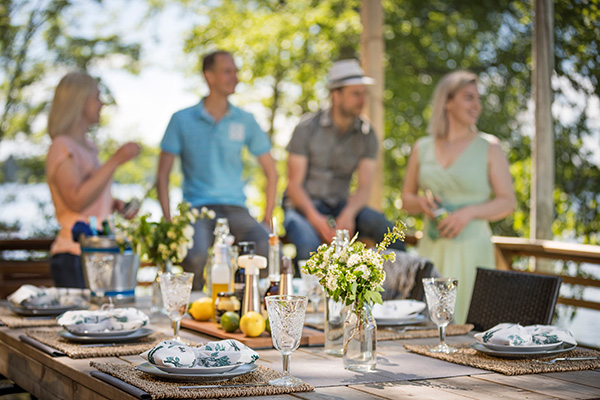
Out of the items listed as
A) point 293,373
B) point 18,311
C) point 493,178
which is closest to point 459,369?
point 293,373

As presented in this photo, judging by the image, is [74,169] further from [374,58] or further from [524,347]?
[524,347]

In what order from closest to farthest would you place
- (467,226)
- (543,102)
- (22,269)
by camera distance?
(467,226) < (543,102) < (22,269)

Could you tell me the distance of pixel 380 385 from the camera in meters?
1.57

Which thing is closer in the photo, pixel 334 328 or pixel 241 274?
pixel 334 328

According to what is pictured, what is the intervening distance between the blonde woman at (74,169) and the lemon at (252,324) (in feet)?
5.69

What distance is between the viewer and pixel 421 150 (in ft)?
13.7

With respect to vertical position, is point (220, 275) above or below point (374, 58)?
below

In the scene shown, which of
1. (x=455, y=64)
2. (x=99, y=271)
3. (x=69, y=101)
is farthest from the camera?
(x=455, y=64)

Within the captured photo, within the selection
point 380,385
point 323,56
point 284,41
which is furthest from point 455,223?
point 323,56

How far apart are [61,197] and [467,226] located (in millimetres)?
1967

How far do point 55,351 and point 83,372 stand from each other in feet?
0.89

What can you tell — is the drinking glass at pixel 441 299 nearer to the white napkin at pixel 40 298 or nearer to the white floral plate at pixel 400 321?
the white floral plate at pixel 400 321

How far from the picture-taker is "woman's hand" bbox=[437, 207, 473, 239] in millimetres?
3906

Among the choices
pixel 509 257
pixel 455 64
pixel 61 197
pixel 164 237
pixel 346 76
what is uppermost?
pixel 455 64
